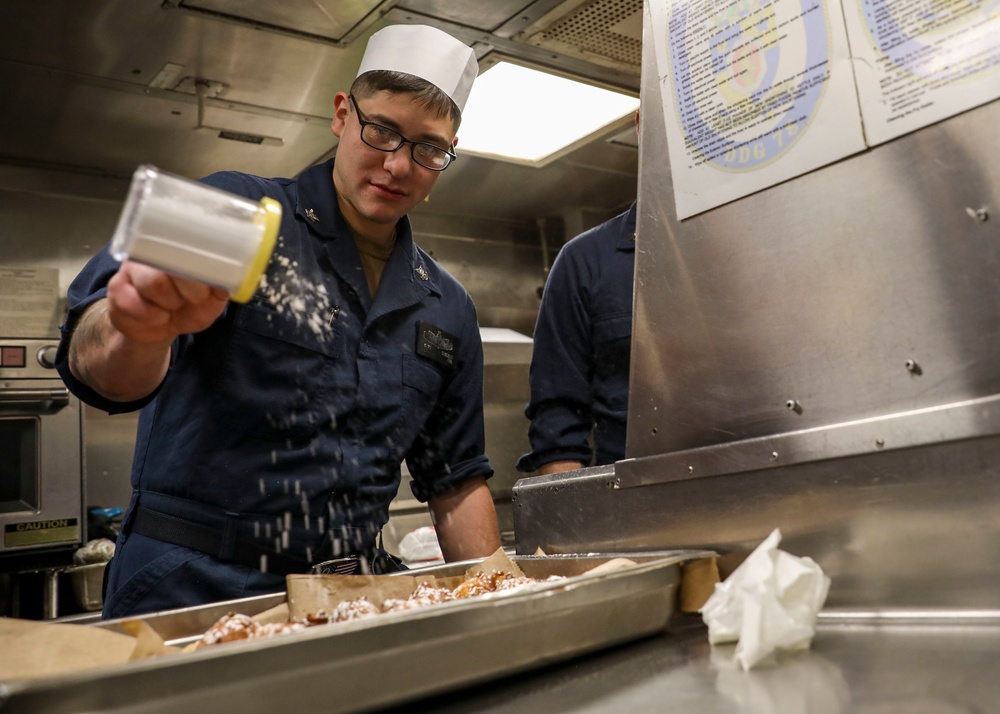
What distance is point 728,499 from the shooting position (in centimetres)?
111

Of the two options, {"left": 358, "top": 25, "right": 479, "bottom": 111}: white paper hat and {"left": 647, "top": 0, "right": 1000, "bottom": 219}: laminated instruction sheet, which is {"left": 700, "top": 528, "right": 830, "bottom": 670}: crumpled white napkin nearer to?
{"left": 647, "top": 0, "right": 1000, "bottom": 219}: laminated instruction sheet

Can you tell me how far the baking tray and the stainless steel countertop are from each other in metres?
0.03

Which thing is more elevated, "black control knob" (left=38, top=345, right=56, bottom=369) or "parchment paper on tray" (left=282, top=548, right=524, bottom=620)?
"black control knob" (left=38, top=345, right=56, bottom=369)

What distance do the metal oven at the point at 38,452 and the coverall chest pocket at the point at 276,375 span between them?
1.83m

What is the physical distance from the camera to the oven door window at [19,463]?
9.71 ft

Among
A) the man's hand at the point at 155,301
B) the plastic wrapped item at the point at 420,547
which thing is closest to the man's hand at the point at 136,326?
the man's hand at the point at 155,301

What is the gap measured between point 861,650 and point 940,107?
2.09ft

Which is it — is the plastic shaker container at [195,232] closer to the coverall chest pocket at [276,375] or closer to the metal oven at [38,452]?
the coverall chest pocket at [276,375]

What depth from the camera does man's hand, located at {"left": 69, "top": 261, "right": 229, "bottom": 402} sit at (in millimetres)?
838

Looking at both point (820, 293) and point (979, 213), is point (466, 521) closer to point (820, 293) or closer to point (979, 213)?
point (820, 293)

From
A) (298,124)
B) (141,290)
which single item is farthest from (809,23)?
(298,124)

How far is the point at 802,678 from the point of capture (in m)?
0.77

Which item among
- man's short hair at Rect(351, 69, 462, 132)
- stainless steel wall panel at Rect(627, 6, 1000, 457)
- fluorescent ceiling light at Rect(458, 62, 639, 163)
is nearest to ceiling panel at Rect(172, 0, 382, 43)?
fluorescent ceiling light at Rect(458, 62, 639, 163)

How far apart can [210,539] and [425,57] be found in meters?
1.20
